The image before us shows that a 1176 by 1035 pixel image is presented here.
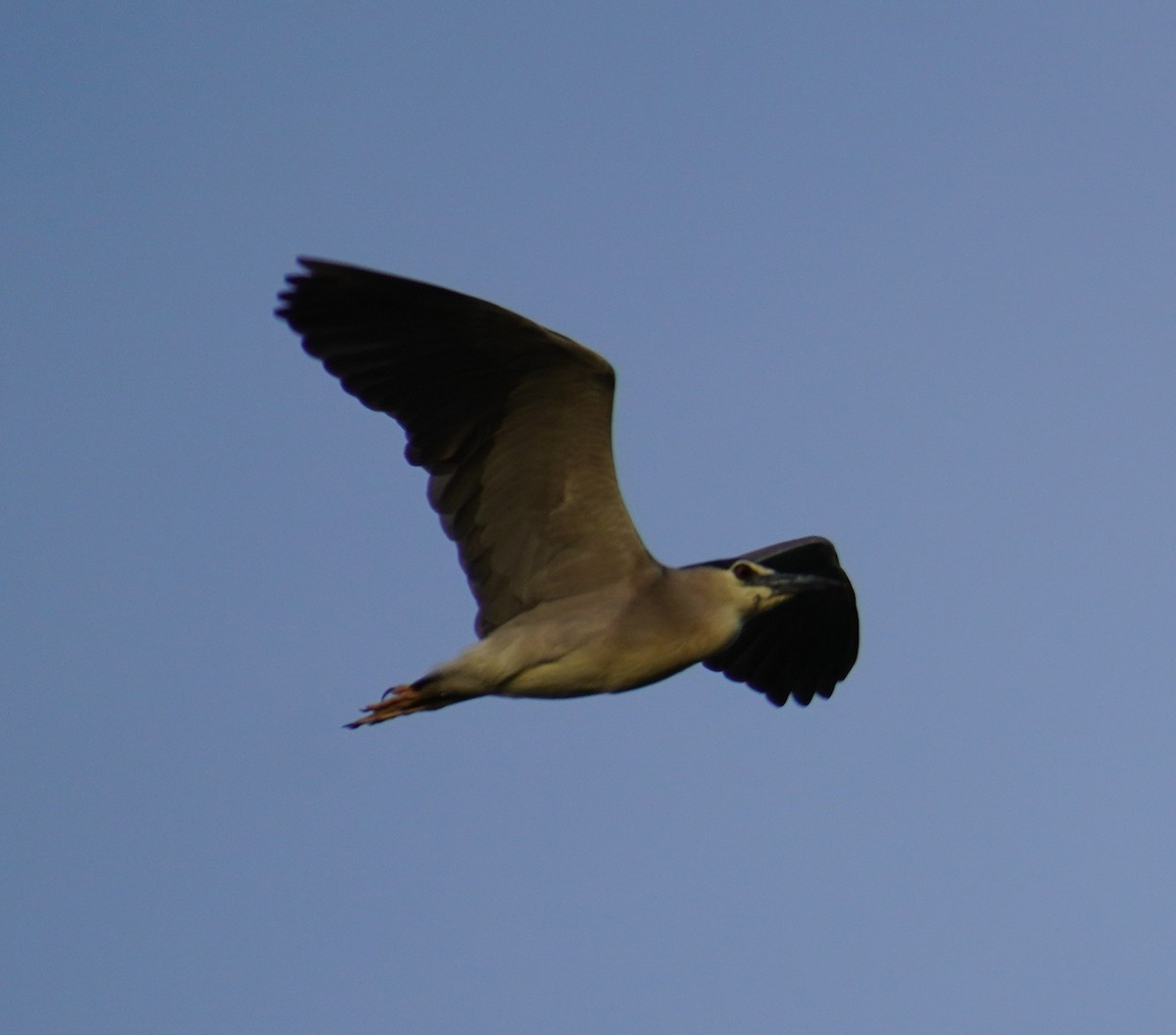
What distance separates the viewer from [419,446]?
34.3 feet

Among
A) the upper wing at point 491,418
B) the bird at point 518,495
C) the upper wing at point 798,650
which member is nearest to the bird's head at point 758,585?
the bird at point 518,495

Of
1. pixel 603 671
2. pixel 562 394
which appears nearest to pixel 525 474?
pixel 562 394

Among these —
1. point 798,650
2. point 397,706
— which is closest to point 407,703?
point 397,706

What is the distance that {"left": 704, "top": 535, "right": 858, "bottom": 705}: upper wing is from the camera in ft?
44.7

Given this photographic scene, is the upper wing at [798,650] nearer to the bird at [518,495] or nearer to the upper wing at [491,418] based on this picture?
the bird at [518,495]

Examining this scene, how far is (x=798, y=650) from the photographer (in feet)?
45.3

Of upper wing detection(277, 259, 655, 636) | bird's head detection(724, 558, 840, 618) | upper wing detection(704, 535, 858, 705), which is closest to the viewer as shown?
upper wing detection(277, 259, 655, 636)

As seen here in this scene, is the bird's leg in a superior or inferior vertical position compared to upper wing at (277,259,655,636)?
inferior

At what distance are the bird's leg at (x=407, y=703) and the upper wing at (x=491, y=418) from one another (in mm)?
580

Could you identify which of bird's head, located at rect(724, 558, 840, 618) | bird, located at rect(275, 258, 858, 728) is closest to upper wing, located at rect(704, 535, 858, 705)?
bird's head, located at rect(724, 558, 840, 618)

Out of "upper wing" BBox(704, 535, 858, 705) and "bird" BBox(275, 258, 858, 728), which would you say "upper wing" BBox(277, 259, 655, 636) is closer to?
"bird" BBox(275, 258, 858, 728)

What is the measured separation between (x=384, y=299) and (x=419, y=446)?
36.7 inches

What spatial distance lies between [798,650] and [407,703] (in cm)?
430

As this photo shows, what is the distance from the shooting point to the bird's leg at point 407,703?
10445mm
